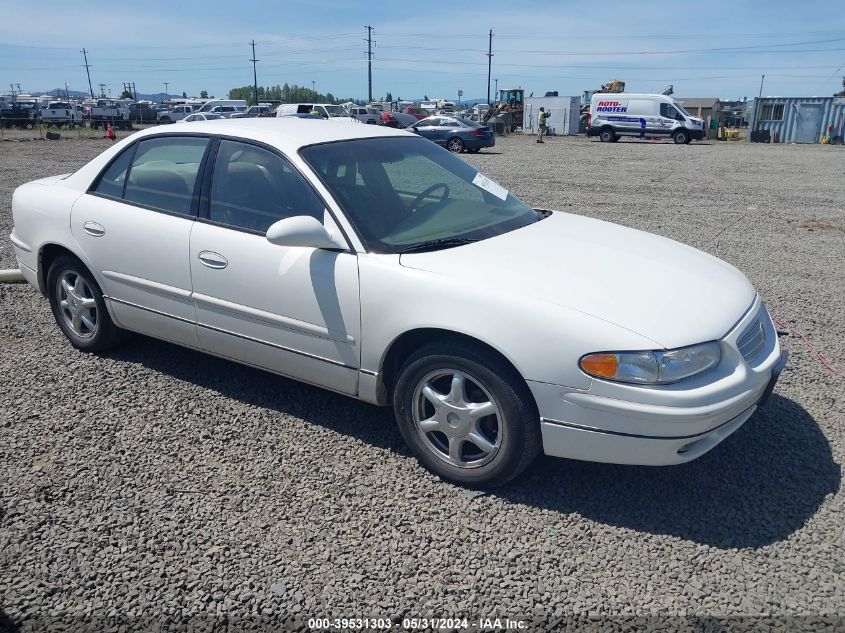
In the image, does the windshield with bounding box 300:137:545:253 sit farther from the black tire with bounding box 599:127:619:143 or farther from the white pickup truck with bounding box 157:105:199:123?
the white pickup truck with bounding box 157:105:199:123

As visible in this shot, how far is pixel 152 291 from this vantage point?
405 cm

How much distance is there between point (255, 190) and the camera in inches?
148

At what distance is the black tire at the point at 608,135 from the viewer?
35250 mm

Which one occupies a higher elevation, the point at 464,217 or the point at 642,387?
the point at 464,217

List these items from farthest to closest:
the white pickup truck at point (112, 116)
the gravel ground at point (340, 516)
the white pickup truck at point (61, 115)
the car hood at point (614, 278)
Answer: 1. the white pickup truck at point (112, 116)
2. the white pickup truck at point (61, 115)
3. the car hood at point (614, 278)
4. the gravel ground at point (340, 516)

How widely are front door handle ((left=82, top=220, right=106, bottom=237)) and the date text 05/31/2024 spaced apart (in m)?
2.83

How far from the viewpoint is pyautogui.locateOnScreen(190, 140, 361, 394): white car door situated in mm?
3373

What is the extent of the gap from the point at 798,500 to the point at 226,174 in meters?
3.32

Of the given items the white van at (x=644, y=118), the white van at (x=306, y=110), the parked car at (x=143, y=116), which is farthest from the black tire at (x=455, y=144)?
the parked car at (x=143, y=116)

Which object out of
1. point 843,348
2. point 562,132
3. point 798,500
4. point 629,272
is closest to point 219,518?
point 629,272

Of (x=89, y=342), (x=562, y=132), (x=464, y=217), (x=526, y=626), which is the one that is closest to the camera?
(x=526, y=626)

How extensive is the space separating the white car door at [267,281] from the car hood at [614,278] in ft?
1.47

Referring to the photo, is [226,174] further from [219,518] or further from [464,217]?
[219,518]

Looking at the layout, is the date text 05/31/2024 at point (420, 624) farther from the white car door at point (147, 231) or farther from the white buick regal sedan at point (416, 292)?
the white car door at point (147, 231)
